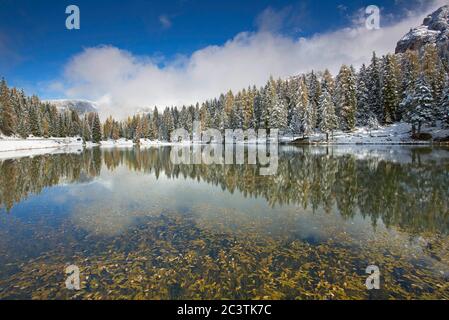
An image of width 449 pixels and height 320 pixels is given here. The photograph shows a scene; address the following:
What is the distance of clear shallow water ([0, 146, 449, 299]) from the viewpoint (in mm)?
6984

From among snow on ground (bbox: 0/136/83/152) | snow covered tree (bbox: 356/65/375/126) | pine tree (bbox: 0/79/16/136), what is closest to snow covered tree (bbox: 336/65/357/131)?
snow covered tree (bbox: 356/65/375/126)

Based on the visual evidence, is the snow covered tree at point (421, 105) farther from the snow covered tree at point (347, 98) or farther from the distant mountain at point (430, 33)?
the distant mountain at point (430, 33)

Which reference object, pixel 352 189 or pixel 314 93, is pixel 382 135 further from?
pixel 352 189

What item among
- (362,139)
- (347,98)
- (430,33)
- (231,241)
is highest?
(430,33)

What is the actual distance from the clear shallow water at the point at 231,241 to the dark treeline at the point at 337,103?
52.3 m

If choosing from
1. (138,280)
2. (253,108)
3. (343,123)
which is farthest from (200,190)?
(253,108)

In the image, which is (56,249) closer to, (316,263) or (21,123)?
(316,263)

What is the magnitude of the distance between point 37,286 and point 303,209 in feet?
37.1

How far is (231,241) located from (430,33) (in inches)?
7511

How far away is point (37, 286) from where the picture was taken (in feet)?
23.2

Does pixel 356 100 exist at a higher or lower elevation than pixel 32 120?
higher

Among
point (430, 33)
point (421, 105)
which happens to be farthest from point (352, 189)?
point (430, 33)

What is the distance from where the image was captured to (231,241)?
9914 millimetres

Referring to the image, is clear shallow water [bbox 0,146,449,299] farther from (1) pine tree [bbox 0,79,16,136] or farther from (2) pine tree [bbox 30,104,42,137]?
(2) pine tree [bbox 30,104,42,137]
